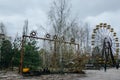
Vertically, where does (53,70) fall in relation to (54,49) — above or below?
below

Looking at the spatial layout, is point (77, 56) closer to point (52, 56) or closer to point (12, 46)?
point (52, 56)

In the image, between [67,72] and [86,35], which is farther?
[86,35]

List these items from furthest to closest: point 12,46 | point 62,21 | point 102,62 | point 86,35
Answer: point 86,35, point 102,62, point 62,21, point 12,46

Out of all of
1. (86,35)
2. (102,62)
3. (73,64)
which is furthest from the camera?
(86,35)

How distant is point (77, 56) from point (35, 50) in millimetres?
2927

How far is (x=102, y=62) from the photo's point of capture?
Result: 3422 centimetres

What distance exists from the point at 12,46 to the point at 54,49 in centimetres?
367

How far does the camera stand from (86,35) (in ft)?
168

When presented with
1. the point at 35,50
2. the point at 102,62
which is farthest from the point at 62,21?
the point at 102,62

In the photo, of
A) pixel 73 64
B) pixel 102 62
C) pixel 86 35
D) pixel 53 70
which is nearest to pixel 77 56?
pixel 73 64

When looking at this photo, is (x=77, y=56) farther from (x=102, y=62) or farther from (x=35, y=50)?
(x=102, y=62)

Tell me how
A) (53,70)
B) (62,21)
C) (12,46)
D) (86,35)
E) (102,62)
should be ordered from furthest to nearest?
1. (86,35)
2. (102,62)
3. (62,21)
4. (12,46)
5. (53,70)

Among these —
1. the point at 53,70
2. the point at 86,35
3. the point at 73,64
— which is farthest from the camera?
the point at 86,35

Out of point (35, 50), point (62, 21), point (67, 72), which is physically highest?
point (62, 21)
